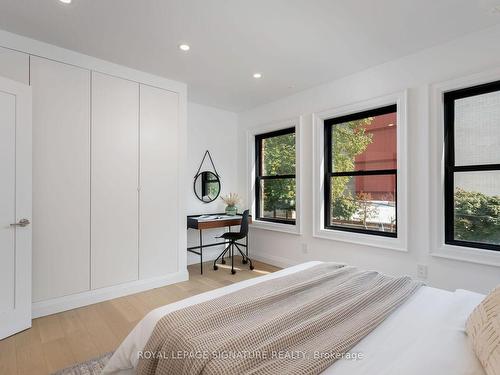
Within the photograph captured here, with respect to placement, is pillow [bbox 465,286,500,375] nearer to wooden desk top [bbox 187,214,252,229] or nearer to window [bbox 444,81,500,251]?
window [bbox 444,81,500,251]

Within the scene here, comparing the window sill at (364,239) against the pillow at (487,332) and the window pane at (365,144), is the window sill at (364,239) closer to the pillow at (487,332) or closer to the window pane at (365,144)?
the window pane at (365,144)

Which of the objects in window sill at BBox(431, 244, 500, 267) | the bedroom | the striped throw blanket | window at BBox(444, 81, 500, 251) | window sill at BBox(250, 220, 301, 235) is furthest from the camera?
window sill at BBox(250, 220, 301, 235)

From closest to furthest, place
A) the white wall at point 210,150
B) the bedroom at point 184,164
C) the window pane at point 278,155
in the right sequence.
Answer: the bedroom at point 184,164 → the window pane at point 278,155 → the white wall at point 210,150

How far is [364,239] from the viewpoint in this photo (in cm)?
320

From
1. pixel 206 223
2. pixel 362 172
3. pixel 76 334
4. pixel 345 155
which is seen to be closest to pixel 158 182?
pixel 206 223

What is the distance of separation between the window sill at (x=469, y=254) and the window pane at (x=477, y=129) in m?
0.78

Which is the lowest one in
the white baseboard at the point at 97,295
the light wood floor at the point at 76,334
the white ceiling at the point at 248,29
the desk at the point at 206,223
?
the light wood floor at the point at 76,334

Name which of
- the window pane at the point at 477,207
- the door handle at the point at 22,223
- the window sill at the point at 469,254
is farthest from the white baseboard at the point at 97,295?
the window pane at the point at 477,207

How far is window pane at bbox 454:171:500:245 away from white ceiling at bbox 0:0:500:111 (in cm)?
129

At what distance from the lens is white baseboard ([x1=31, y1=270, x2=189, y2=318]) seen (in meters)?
2.59

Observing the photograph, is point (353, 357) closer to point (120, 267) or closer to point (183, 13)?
point (183, 13)

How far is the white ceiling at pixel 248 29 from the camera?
2.10 meters

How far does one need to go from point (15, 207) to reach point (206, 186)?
8.28 ft

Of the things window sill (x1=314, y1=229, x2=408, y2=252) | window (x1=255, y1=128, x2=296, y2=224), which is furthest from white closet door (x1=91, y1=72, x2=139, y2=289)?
window sill (x1=314, y1=229, x2=408, y2=252)
